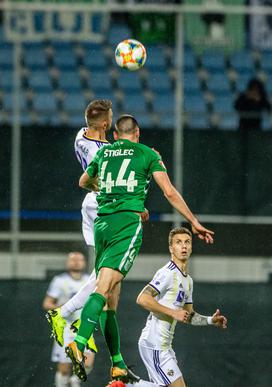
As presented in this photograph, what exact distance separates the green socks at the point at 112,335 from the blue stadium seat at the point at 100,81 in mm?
4901

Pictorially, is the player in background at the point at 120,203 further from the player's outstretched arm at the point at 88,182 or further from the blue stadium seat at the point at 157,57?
the blue stadium seat at the point at 157,57

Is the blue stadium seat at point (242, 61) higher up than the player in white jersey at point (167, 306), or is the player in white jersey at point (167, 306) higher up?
the blue stadium seat at point (242, 61)

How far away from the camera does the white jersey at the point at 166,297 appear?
8.76 meters

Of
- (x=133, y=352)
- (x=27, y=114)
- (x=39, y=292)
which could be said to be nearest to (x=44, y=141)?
(x=27, y=114)

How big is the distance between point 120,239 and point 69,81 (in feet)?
18.7

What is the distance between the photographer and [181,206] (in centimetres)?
773

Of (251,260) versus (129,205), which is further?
(251,260)

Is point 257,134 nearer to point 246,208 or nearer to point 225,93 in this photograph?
point 246,208

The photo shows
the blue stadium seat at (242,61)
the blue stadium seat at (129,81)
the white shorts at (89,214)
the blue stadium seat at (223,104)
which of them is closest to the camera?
the white shorts at (89,214)

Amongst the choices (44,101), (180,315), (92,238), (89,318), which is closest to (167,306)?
(180,315)

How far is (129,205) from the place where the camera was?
8.07 metres

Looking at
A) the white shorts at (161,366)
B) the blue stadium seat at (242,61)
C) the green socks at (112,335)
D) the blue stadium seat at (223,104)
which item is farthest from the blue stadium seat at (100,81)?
the green socks at (112,335)

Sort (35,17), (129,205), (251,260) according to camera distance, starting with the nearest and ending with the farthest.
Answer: (129,205), (251,260), (35,17)

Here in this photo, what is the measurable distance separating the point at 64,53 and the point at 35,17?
56.6 inches
